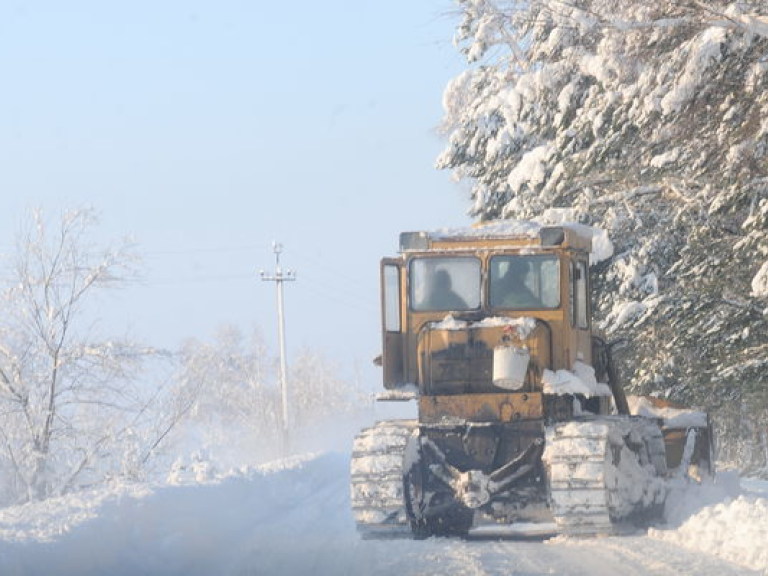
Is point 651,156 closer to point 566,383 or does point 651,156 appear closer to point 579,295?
point 579,295

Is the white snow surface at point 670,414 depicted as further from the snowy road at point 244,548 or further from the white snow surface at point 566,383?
the snowy road at point 244,548

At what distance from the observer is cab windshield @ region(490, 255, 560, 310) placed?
14.9 m

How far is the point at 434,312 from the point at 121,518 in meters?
4.07

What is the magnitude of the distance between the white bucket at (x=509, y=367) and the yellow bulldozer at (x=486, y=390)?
14 mm

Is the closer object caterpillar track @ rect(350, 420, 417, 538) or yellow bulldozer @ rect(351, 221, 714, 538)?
caterpillar track @ rect(350, 420, 417, 538)

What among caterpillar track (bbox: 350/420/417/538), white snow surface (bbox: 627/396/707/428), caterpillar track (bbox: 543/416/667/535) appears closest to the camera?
caterpillar track (bbox: 543/416/667/535)

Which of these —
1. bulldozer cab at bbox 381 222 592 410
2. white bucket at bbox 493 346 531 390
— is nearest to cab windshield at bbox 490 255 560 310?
bulldozer cab at bbox 381 222 592 410

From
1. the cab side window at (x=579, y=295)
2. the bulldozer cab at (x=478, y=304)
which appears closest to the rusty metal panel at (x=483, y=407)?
the bulldozer cab at (x=478, y=304)

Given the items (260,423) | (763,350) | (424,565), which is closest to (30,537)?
(424,565)

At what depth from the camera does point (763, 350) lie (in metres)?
22.0

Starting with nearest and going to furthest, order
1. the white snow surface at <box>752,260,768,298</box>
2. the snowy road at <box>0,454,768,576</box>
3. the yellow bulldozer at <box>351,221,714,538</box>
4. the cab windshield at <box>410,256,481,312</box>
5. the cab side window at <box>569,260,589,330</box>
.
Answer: the snowy road at <box>0,454,768,576</box> < the yellow bulldozer at <box>351,221,714,538</box> < the cab windshield at <box>410,256,481,312</box> < the cab side window at <box>569,260,589,330</box> < the white snow surface at <box>752,260,768,298</box>

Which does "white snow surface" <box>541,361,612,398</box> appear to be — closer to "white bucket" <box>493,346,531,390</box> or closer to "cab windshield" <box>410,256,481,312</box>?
"white bucket" <box>493,346,531,390</box>

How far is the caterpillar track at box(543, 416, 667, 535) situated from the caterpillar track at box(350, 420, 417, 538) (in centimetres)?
154

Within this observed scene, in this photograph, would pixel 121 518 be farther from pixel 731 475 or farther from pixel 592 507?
pixel 731 475
